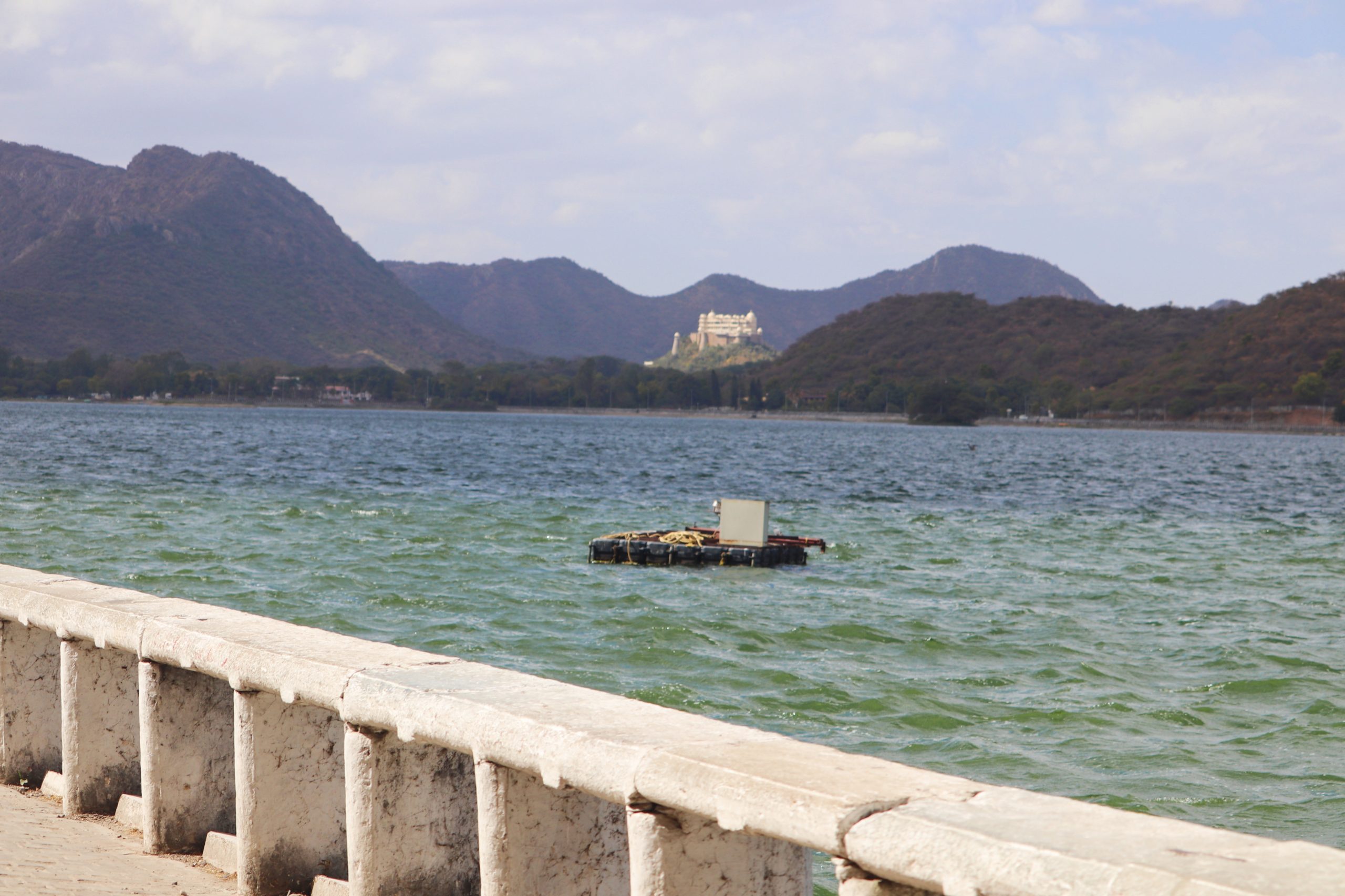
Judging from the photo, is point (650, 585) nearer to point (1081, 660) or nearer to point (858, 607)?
point (858, 607)

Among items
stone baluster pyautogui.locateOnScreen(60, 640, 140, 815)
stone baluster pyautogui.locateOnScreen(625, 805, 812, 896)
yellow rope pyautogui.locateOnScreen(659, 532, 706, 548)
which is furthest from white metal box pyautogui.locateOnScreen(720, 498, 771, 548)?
stone baluster pyautogui.locateOnScreen(625, 805, 812, 896)

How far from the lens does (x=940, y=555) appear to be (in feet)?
122

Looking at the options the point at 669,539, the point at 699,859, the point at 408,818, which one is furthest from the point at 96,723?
the point at 669,539

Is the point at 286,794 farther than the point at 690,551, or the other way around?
the point at 690,551

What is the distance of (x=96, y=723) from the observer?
→ 7.75 meters

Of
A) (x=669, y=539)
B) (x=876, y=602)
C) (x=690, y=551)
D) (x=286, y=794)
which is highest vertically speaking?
(x=286, y=794)

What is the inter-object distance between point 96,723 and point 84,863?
1.13 metres

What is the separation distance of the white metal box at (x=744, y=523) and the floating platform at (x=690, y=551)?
8.6 inches

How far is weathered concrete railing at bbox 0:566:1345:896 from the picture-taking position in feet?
12.1

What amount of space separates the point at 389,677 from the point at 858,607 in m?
21.1

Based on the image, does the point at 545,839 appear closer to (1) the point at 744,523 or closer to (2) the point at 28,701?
(2) the point at 28,701

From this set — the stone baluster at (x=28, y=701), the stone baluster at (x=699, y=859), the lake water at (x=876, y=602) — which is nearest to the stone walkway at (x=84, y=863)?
the stone baluster at (x=28, y=701)

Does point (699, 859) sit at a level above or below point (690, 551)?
above

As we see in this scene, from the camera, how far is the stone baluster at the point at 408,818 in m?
5.79
